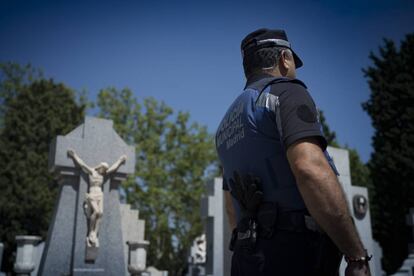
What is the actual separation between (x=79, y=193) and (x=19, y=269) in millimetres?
2101

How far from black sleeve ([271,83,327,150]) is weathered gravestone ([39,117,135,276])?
7.54 metres

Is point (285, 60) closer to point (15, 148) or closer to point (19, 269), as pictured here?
point (19, 269)

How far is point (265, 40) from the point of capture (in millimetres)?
2180

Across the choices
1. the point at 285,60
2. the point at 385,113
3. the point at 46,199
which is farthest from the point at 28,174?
the point at 285,60

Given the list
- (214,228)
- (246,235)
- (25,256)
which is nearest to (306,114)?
(246,235)

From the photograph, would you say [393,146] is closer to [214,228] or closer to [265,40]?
[214,228]

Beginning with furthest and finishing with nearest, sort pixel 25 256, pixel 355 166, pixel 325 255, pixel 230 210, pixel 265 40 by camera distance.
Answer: pixel 355 166 → pixel 25 256 → pixel 230 210 → pixel 265 40 → pixel 325 255

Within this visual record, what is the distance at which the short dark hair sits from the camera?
86.1 inches

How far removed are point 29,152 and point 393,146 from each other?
19633 millimetres

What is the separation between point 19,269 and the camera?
347 inches

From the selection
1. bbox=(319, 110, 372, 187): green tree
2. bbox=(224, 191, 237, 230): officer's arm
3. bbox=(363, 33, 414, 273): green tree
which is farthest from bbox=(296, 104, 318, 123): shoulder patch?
bbox=(319, 110, 372, 187): green tree

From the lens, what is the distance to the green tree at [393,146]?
1944 centimetres

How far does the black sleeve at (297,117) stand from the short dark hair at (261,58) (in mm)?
357

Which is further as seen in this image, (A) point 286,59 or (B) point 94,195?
(B) point 94,195
